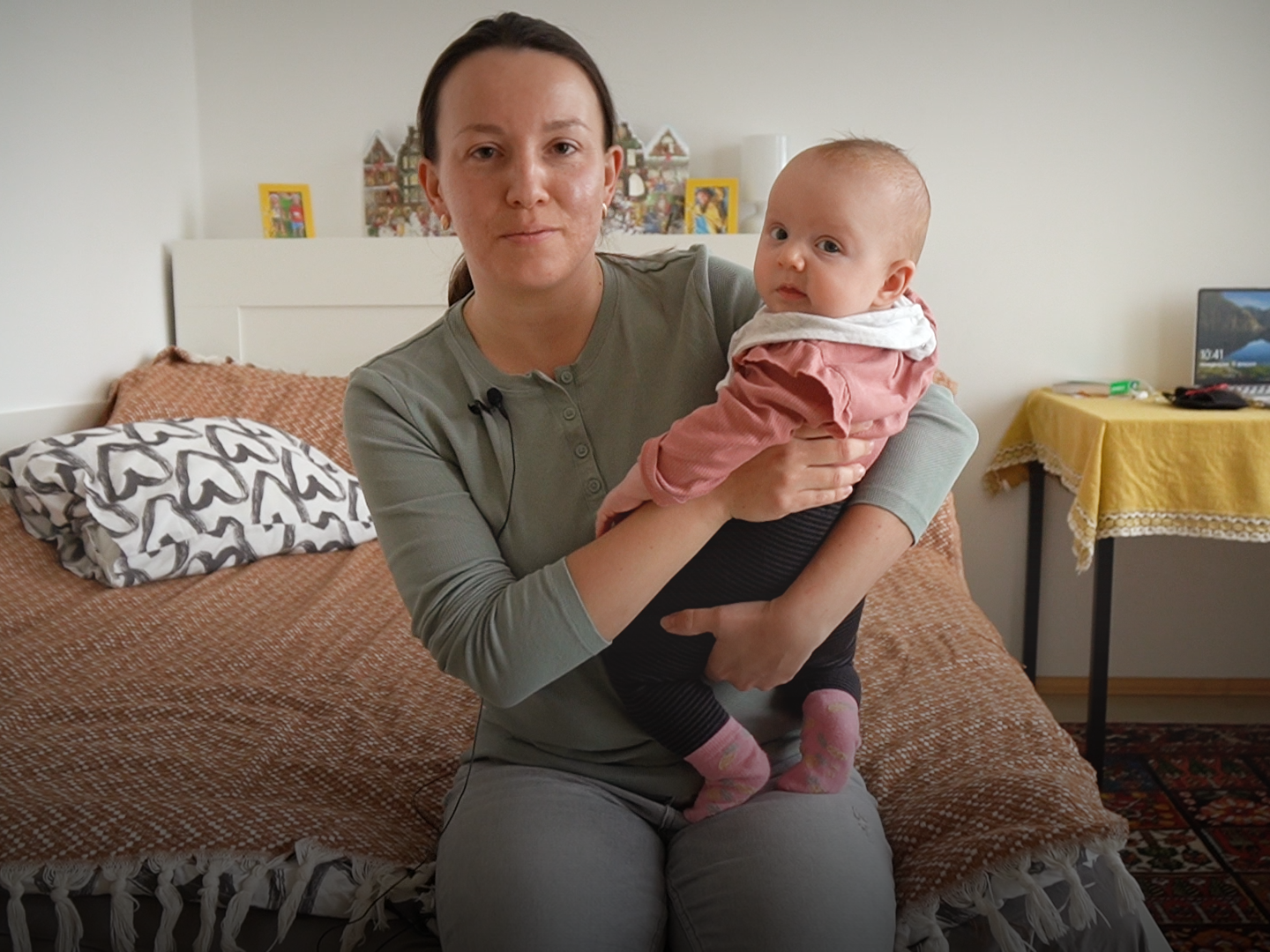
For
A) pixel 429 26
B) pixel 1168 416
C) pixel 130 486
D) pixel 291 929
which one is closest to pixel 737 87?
pixel 429 26

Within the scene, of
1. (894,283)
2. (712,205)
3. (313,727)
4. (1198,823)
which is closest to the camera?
(894,283)

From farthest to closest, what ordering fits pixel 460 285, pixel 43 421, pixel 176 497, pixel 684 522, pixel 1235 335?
pixel 1235 335 < pixel 43 421 < pixel 176 497 < pixel 460 285 < pixel 684 522

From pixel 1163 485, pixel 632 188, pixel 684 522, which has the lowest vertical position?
pixel 1163 485

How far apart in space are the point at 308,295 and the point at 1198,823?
8.19ft

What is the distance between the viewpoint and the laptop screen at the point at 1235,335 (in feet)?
8.45

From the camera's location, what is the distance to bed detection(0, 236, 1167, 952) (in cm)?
97

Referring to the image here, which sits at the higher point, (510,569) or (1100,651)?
(510,569)

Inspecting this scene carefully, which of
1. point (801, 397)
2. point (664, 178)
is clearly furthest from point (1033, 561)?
point (801, 397)

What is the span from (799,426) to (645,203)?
6.26 ft

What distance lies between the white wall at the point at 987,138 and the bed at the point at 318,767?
2.86 feet

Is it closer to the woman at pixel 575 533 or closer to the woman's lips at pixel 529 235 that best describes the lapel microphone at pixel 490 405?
the woman at pixel 575 533

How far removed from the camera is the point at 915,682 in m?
1.48

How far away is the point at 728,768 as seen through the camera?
0.98 metres

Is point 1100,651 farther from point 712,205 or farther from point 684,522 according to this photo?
point 684,522
